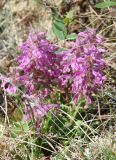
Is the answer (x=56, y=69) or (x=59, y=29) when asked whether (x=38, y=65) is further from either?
(x=59, y=29)

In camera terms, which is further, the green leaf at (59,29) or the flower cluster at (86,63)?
the green leaf at (59,29)

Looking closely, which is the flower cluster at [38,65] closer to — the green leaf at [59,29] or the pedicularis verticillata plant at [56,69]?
the pedicularis verticillata plant at [56,69]

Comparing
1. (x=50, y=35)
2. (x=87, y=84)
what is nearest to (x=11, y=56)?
(x=50, y=35)

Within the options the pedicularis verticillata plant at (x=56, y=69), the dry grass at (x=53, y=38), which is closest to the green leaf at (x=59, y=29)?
the dry grass at (x=53, y=38)

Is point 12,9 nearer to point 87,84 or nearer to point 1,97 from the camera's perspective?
point 1,97

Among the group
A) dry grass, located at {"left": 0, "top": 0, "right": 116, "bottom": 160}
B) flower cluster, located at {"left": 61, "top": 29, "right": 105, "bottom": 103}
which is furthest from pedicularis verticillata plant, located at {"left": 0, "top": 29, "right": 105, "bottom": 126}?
dry grass, located at {"left": 0, "top": 0, "right": 116, "bottom": 160}

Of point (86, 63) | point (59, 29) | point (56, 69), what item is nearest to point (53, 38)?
point (59, 29)

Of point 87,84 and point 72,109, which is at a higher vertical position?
point 87,84
